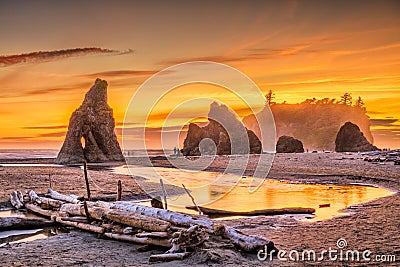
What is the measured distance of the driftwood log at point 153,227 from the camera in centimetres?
1108

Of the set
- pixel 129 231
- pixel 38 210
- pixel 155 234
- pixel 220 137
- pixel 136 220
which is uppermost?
pixel 220 137

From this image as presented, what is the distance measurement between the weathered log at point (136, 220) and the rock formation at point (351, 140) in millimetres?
67672

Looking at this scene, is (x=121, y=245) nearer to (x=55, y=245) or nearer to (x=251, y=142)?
(x=55, y=245)

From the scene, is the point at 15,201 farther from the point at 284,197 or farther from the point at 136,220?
the point at 284,197

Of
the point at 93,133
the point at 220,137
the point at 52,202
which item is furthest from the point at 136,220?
the point at 220,137

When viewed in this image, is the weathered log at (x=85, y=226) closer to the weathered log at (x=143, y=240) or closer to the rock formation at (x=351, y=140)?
the weathered log at (x=143, y=240)

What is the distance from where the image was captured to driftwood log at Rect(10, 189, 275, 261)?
36.3ft

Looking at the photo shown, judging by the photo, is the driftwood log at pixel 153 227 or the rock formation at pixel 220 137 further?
the rock formation at pixel 220 137

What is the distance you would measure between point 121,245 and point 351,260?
6913 millimetres

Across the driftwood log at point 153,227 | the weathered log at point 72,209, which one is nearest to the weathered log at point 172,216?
the driftwood log at point 153,227

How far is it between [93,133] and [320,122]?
132620 millimetres

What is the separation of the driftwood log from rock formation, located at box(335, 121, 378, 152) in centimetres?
6677

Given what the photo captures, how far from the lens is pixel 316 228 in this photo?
558 inches

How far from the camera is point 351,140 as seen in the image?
7731cm
